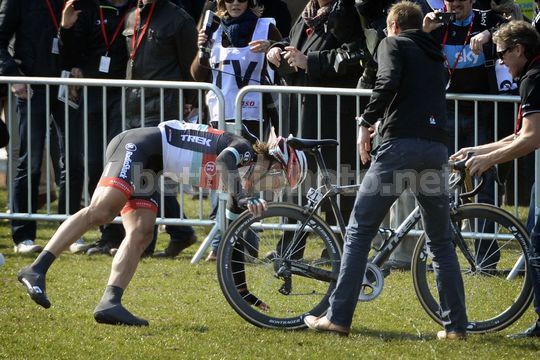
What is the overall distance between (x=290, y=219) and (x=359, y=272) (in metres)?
0.77

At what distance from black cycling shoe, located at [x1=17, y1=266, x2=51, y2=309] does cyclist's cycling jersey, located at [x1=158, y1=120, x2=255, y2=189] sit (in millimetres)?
1077

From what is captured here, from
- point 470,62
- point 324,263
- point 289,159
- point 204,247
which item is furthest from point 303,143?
point 204,247

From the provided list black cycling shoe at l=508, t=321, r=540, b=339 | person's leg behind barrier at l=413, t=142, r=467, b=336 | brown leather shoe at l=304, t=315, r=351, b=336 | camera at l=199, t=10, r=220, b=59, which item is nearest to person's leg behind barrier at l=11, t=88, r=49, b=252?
camera at l=199, t=10, r=220, b=59

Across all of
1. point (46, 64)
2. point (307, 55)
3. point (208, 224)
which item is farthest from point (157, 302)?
point (46, 64)

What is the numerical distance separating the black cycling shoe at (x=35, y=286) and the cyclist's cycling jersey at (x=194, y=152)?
1077 mm

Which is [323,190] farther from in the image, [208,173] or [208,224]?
[208,224]

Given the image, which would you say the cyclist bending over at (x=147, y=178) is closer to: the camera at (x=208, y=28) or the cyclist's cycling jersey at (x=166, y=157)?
the cyclist's cycling jersey at (x=166, y=157)

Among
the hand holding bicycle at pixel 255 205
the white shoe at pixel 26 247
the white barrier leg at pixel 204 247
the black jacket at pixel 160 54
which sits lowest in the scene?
the white shoe at pixel 26 247

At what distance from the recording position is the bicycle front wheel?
7.90 metres

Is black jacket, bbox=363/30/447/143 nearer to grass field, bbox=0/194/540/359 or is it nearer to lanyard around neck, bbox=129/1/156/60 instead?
grass field, bbox=0/194/540/359

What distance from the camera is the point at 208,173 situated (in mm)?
7934

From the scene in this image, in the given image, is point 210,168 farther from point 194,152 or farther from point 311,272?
point 311,272

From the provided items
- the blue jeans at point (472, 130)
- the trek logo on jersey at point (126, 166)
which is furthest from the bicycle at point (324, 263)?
the blue jeans at point (472, 130)

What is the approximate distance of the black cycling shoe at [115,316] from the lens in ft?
25.5
